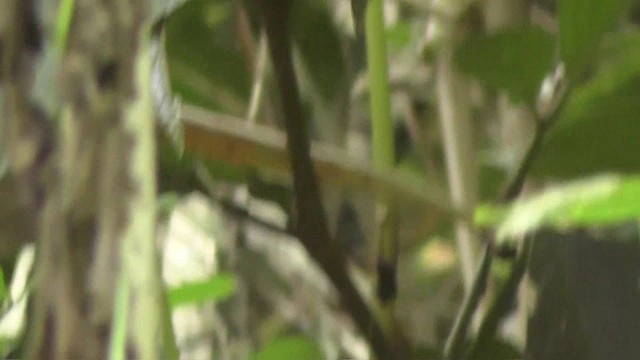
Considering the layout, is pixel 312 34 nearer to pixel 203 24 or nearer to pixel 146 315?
pixel 203 24

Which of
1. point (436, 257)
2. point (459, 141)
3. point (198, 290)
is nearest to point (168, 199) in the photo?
point (198, 290)

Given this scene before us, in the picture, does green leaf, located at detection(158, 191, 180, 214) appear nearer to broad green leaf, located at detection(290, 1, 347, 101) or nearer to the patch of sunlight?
broad green leaf, located at detection(290, 1, 347, 101)

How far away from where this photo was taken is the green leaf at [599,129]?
0.87ft

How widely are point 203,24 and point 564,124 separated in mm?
206

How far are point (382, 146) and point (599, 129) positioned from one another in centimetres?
9

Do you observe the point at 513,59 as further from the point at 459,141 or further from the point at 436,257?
the point at 436,257

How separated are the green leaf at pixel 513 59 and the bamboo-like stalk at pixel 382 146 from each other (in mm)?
30

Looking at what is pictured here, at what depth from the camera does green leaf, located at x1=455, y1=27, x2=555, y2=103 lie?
0.28 metres

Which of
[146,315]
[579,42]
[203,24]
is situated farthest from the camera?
[203,24]

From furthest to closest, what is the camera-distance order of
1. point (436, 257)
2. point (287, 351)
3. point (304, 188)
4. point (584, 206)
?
point (436, 257) → point (287, 351) → point (304, 188) → point (584, 206)

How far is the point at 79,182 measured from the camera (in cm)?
13

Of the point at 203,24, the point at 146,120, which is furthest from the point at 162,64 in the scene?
the point at 203,24

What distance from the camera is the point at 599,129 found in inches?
10.6

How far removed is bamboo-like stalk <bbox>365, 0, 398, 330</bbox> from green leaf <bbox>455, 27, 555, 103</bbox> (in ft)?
0.10
